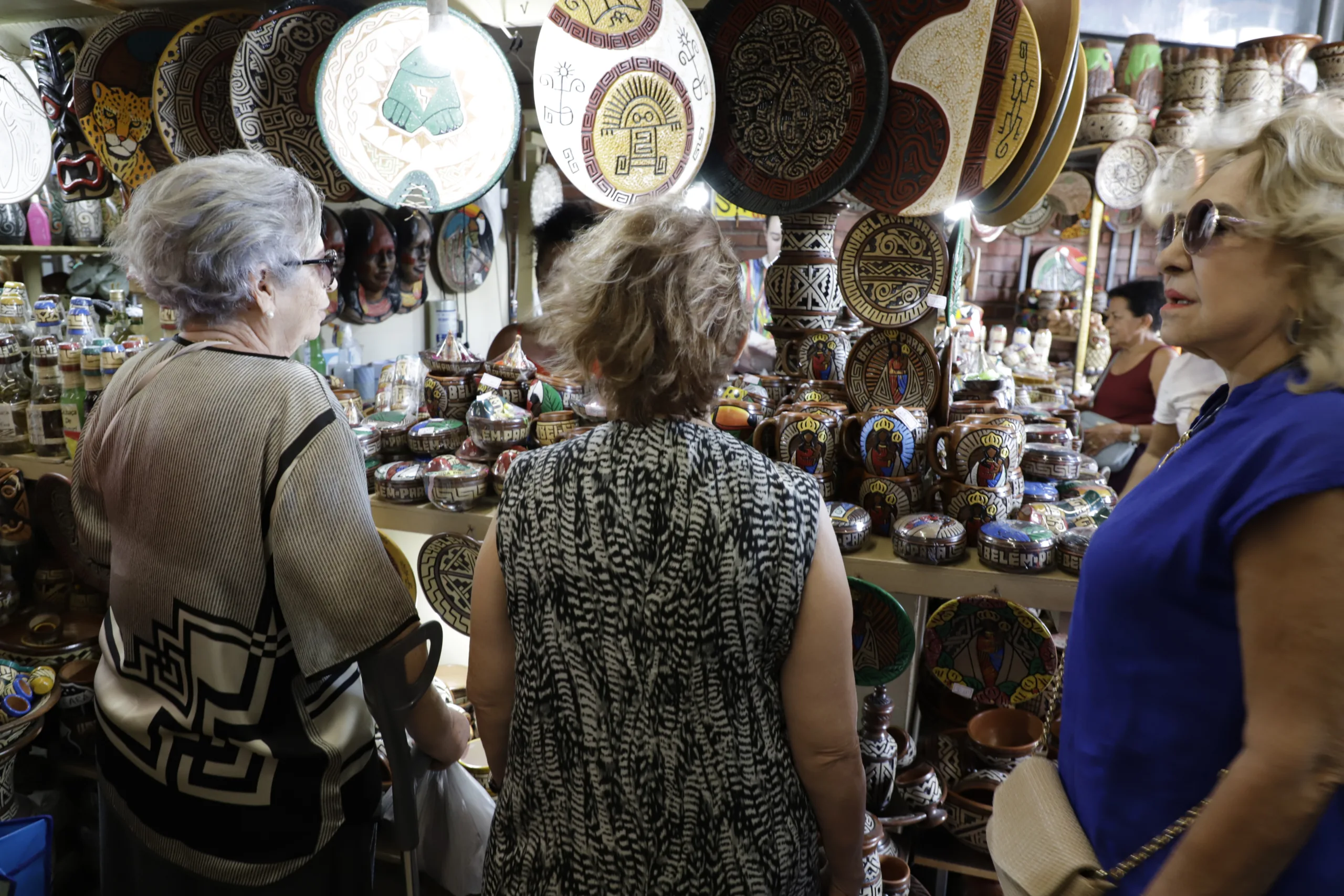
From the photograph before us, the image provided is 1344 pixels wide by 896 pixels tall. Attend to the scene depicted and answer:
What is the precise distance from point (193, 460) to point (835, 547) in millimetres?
839

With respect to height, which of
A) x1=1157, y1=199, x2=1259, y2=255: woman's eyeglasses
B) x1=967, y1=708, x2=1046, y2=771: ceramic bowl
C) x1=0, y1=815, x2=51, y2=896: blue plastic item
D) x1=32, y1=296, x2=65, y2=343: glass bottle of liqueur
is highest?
x1=1157, y1=199, x2=1259, y2=255: woman's eyeglasses

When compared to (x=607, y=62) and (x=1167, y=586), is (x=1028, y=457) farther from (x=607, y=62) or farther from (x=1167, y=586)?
(x=607, y=62)

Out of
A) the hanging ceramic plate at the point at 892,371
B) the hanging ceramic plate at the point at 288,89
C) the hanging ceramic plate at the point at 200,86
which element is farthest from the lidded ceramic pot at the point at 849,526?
the hanging ceramic plate at the point at 200,86

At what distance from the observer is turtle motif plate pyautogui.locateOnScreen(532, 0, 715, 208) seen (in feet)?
5.04

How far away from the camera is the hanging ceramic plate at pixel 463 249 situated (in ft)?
11.5

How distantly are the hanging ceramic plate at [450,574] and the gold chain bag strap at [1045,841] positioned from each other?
1089 millimetres

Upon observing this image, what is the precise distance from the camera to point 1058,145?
156 centimetres

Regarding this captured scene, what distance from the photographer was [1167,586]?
787 mm

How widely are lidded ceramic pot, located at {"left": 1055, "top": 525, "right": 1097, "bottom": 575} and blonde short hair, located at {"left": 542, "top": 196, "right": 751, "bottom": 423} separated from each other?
2.54ft

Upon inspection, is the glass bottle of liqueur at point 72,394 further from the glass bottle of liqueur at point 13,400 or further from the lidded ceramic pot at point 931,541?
the lidded ceramic pot at point 931,541

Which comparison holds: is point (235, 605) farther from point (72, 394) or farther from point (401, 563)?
point (72, 394)

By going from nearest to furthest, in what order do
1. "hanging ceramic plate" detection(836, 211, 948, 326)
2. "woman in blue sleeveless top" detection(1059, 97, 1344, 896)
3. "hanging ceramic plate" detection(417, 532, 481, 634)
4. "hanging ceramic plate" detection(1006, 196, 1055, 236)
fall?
"woman in blue sleeveless top" detection(1059, 97, 1344, 896)
"hanging ceramic plate" detection(836, 211, 948, 326)
"hanging ceramic plate" detection(417, 532, 481, 634)
"hanging ceramic plate" detection(1006, 196, 1055, 236)

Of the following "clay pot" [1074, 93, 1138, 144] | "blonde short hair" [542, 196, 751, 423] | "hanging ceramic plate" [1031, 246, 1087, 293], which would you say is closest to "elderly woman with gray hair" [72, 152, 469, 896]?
"blonde short hair" [542, 196, 751, 423]

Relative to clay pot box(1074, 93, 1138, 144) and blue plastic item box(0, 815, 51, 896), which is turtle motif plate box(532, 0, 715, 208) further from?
clay pot box(1074, 93, 1138, 144)
